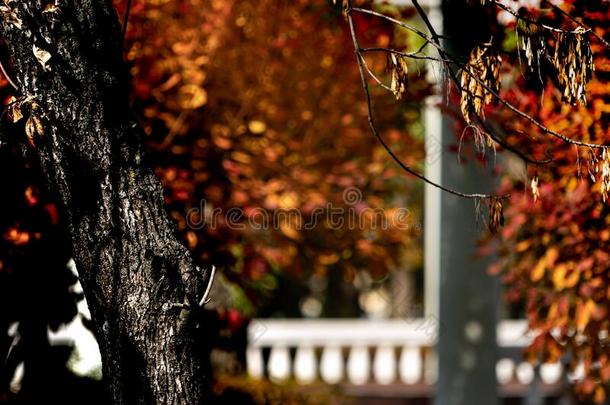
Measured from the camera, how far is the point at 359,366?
12.1 m

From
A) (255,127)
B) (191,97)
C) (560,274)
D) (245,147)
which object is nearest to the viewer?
(560,274)

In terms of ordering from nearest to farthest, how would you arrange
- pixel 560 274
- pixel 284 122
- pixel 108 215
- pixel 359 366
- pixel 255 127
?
1. pixel 108 215
2. pixel 560 274
3. pixel 255 127
4. pixel 284 122
5. pixel 359 366

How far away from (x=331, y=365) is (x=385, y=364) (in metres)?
0.76

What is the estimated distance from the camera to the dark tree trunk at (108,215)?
3.39 m

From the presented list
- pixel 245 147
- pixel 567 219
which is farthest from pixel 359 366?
pixel 567 219

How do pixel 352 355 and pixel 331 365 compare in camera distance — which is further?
pixel 352 355

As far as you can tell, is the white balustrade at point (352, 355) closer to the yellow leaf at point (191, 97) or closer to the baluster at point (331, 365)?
the baluster at point (331, 365)

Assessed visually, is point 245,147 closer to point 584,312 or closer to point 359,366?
point 584,312

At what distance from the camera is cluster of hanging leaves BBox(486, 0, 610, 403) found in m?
4.28

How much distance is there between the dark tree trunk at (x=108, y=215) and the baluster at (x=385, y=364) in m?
8.97

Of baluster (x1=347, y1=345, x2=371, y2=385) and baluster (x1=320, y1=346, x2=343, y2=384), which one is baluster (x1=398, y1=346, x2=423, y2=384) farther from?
baluster (x1=320, y1=346, x2=343, y2=384)

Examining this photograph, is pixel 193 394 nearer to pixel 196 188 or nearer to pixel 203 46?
pixel 196 188

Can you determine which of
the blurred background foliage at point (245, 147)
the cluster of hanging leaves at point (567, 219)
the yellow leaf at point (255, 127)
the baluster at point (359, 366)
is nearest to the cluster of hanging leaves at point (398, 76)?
the cluster of hanging leaves at point (567, 219)

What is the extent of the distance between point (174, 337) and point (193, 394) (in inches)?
8.8
